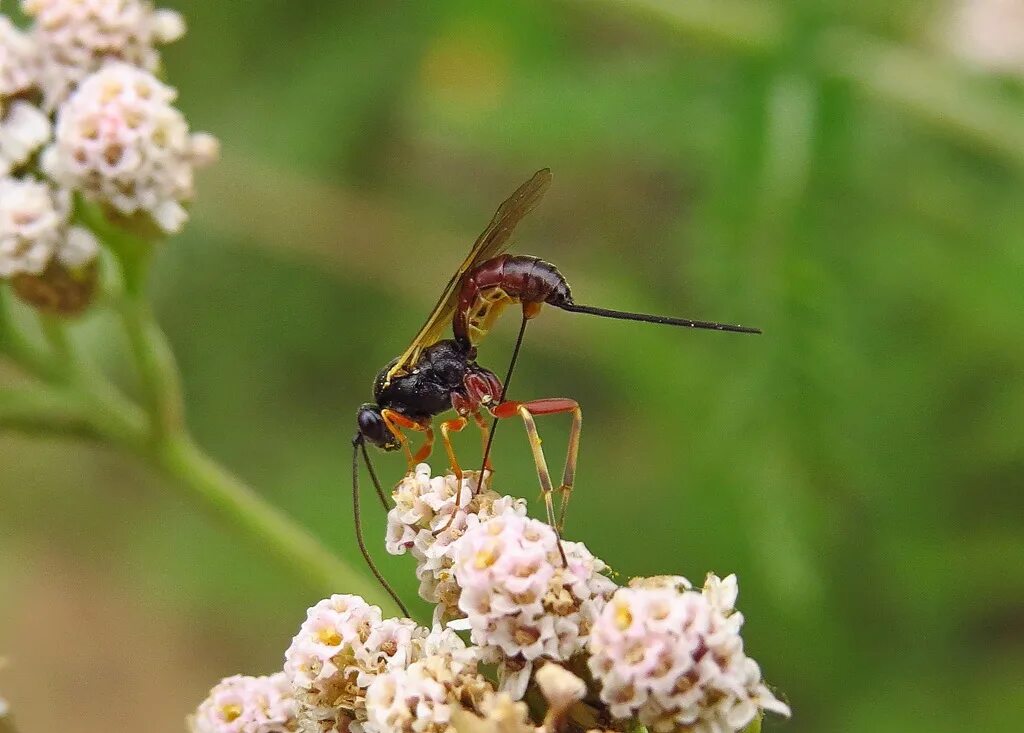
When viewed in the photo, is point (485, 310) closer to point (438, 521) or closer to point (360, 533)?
point (360, 533)

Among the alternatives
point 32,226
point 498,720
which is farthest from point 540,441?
point 32,226

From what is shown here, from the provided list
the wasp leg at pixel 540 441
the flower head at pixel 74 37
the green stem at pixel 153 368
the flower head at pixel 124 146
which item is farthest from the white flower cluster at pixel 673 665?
the flower head at pixel 74 37

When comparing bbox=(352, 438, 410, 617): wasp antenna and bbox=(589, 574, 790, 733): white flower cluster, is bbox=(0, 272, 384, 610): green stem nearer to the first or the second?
bbox=(352, 438, 410, 617): wasp antenna

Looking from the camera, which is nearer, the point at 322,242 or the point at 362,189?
the point at 322,242

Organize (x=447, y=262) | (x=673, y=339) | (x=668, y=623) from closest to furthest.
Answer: (x=668, y=623)
(x=673, y=339)
(x=447, y=262)

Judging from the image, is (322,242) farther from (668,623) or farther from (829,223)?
(668,623)

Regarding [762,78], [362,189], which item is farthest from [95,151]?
[362,189]

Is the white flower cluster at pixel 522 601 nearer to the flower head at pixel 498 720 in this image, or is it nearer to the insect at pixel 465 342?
the flower head at pixel 498 720
